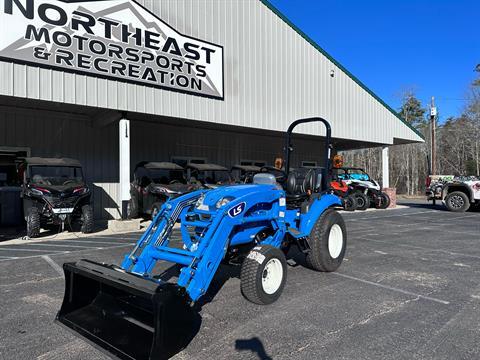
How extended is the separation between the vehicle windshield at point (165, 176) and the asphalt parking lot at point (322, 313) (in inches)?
225

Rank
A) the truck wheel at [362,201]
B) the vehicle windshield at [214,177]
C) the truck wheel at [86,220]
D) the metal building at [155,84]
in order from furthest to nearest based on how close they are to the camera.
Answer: the truck wheel at [362,201], the vehicle windshield at [214,177], the truck wheel at [86,220], the metal building at [155,84]

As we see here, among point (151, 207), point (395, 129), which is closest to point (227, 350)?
point (151, 207)

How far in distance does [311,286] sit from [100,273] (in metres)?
2.71

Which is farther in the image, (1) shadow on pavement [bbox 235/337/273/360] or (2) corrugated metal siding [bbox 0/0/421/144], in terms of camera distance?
(2) corrugated metal siding [bbox 0/0/421/144]

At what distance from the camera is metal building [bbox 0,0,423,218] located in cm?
930

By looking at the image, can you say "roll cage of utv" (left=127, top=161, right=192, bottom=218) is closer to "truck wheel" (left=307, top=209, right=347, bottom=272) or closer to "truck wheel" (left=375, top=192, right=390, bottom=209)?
"truck wheel" (left=307, top=209, right=347, bottom=272)

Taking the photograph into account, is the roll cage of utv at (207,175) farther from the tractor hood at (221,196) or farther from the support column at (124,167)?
the tractor hood at (221,196)

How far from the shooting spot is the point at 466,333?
361cm

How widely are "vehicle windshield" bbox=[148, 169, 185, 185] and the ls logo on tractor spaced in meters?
9.00

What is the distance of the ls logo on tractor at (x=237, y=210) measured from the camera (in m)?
4.02

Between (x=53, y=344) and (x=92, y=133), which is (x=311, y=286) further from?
(x=92, y=133)

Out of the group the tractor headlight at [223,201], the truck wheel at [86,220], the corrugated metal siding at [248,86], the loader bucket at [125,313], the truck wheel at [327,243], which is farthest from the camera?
the truck wheel at [86,220]

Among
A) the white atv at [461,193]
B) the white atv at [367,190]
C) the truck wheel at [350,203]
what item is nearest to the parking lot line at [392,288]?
the truck wheel at [350,203]

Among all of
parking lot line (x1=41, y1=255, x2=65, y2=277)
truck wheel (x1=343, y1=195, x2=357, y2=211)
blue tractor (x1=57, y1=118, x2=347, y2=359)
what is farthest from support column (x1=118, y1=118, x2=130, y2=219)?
truck wheel (x1=343, y1=195, x2=357, y2=211)
